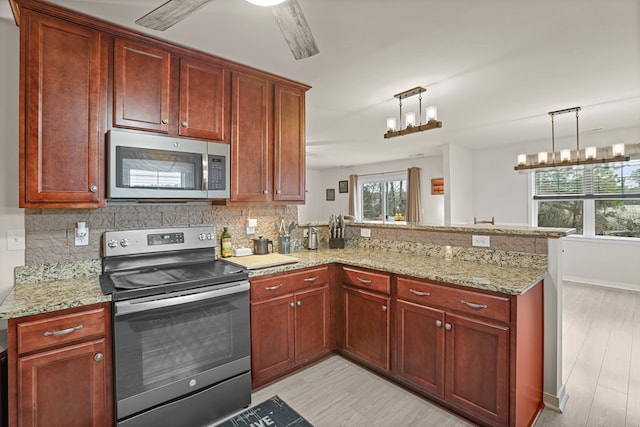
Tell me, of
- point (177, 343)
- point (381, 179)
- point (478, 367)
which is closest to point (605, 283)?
point (478, 367)

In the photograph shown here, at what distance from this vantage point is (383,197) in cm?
876

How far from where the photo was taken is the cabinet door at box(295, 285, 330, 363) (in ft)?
8.07

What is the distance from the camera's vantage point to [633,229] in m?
5.01

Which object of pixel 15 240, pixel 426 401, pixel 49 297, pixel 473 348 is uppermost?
pixel 15 240

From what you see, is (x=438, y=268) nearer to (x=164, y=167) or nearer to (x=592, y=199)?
(x=164, y=167)

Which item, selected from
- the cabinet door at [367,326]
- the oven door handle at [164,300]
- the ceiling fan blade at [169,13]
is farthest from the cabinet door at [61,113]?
the cabinet door at [367,326]

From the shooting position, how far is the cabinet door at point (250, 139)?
2471 millimetres

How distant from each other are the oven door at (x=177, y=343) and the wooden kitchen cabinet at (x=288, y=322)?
0.14m

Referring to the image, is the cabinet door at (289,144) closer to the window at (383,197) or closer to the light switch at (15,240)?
the light switch at (15,240)

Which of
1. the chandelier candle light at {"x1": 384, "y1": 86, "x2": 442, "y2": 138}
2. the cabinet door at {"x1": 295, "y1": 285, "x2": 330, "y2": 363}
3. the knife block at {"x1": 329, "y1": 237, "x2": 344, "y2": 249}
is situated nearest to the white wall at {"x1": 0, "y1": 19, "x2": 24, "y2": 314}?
the cabinet door at {"x1": 295, "y1": 285, "x2": 330, "y2": 363}

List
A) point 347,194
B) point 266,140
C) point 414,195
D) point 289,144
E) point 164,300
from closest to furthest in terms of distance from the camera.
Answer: point 164,300
point 266,140
point 289,144
point 414,195
point 347,194

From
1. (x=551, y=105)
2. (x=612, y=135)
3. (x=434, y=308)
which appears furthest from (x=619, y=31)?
(x=612, y=135)

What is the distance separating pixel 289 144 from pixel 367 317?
1602 mm

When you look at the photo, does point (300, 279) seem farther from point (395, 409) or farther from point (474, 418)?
point (474, 418)
